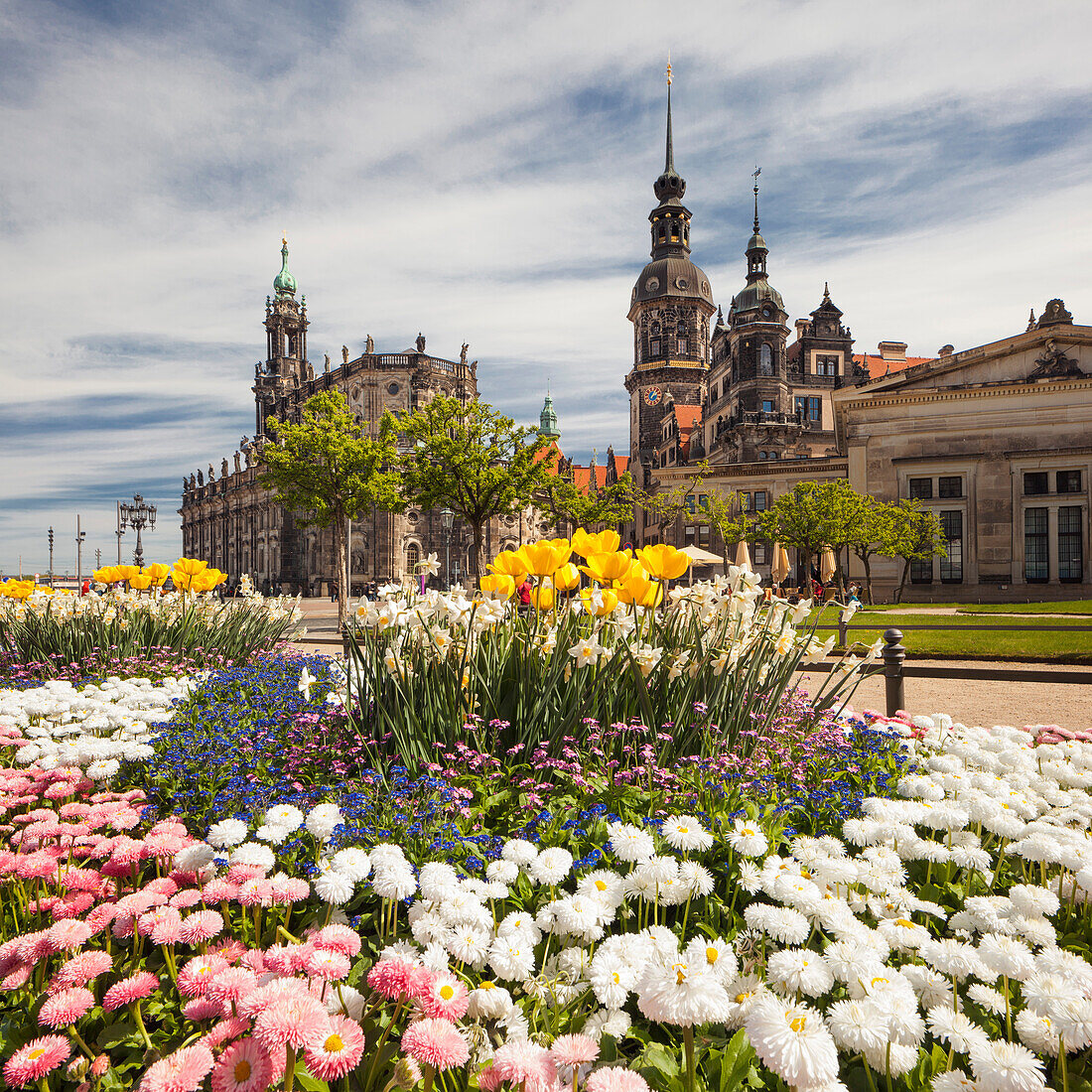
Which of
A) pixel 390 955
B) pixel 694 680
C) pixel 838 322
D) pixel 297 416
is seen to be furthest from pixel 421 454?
pixel 297 416

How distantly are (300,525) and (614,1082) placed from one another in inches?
1439

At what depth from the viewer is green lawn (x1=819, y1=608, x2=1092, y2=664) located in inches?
519

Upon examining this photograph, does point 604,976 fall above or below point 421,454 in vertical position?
below

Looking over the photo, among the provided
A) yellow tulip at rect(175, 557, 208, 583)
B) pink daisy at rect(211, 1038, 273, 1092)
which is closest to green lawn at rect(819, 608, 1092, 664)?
yellow tulip at rect(175, 557, 208, 583)

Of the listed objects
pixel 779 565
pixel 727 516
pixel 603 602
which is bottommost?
pixel 779 565

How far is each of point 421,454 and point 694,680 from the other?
28.1 meters

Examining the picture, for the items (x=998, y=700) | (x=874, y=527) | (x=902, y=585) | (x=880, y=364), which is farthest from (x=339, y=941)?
(x=880, y=364)

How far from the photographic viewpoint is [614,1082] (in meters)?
1.70

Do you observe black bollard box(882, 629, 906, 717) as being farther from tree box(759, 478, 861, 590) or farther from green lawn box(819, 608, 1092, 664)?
tree box(759, 478, 861, 590)

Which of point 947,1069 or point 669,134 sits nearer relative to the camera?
point 947,1069

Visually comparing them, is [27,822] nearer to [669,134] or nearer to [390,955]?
[390,955]

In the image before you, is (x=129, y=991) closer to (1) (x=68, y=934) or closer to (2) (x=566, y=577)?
(1) (x=68, y=934)

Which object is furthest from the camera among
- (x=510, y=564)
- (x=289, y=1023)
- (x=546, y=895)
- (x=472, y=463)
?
(x=472, y=463)

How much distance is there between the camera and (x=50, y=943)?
7.36ft
